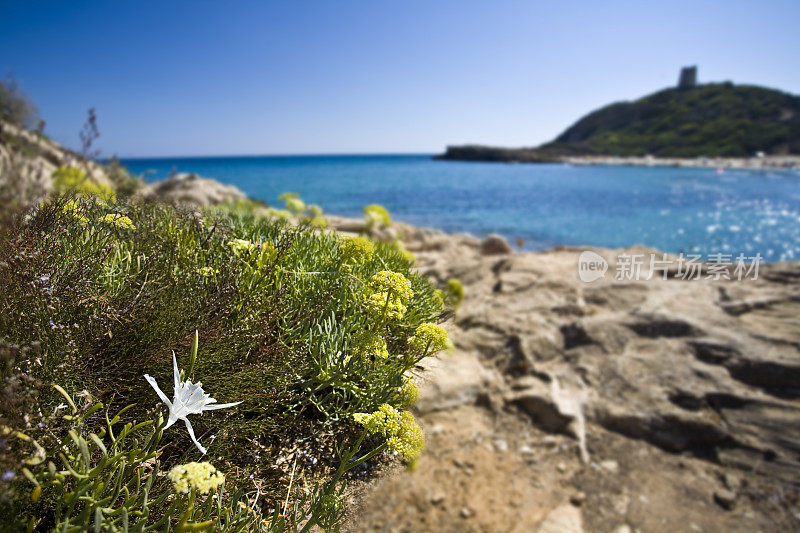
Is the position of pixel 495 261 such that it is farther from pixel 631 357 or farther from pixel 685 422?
pixel 685 422

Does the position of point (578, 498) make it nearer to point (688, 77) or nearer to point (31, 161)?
point (31, 161)

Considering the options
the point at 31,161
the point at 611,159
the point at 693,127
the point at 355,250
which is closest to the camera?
the point at 355,250

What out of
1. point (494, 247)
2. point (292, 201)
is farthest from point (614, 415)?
point (494, 247)

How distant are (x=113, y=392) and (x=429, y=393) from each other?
13.5 feet

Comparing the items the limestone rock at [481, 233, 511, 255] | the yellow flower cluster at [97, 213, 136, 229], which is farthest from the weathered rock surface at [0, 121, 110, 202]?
the limestone rock at [481, 233, 511, 255]

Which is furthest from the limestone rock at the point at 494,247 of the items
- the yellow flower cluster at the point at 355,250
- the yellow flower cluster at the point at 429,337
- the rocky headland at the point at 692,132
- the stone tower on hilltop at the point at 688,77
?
the stone tower on hilltop at the point at 688,77

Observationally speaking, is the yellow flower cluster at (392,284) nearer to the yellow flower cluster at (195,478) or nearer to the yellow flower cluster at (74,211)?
the yellow flower cluster at (195,478)

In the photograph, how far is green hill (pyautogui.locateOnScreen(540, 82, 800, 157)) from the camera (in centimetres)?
6956

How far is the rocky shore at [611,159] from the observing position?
61231 millimetres

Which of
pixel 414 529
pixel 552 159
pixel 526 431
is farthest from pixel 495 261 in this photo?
pixel 552 159

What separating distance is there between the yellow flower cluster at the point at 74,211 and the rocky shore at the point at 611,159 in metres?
74.5

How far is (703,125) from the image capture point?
264 ft

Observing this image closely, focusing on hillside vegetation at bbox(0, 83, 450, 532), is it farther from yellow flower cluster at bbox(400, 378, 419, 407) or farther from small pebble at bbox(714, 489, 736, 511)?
small pebble at bbox(714, 489, 736, 511)

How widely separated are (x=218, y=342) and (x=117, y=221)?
66 centimetres
